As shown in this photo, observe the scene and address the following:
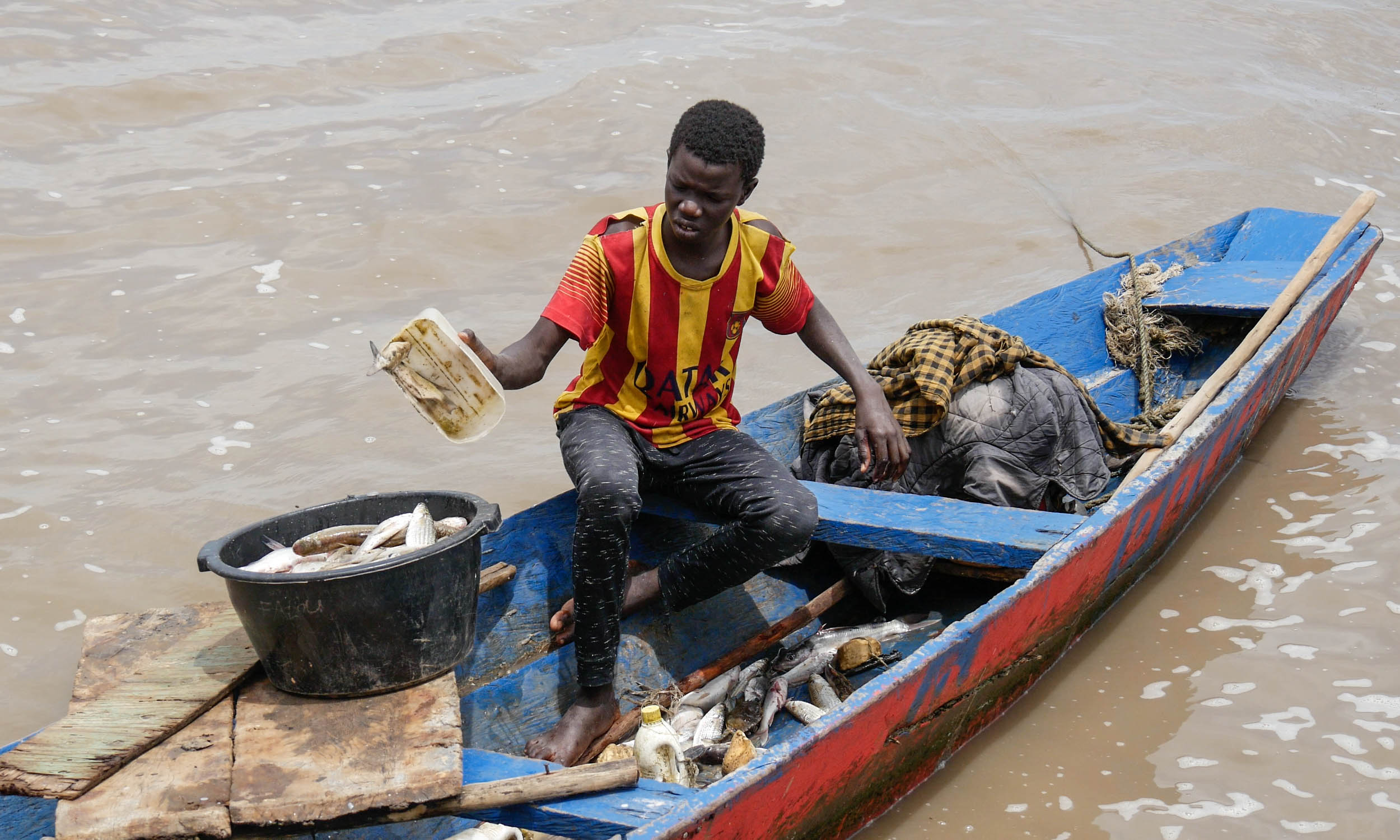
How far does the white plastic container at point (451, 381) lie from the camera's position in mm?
2283

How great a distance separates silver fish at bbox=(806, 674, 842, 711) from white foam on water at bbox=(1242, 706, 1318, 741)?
123 centimetres

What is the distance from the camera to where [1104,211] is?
7859 millimetres

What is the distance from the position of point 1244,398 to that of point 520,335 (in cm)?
359

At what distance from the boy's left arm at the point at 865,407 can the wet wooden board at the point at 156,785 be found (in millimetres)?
1767

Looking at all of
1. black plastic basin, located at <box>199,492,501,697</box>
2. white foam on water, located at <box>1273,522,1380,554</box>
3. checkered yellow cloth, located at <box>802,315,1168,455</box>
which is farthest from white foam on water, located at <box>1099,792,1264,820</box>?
black plastic basin, located at <box>199,492,501,697</box>

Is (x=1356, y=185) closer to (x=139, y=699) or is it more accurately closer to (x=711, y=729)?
(x=711, y=729)

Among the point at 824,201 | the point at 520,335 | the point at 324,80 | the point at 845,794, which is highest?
the point at 324,80

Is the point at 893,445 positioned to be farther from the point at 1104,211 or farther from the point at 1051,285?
the point at 1104,211

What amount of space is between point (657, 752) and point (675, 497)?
0.81 metres

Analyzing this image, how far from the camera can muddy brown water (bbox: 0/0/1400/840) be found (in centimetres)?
331

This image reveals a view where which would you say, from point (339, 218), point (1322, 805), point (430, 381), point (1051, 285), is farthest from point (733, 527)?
point (339, 218)

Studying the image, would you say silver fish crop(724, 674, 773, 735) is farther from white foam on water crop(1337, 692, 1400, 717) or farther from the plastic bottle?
white foam on water crop(1337, 692, 1400, 717)

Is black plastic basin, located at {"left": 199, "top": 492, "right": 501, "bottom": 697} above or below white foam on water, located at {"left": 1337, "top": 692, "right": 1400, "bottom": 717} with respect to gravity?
above

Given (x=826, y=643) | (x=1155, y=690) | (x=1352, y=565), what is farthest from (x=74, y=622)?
(x=1352, y=565)
